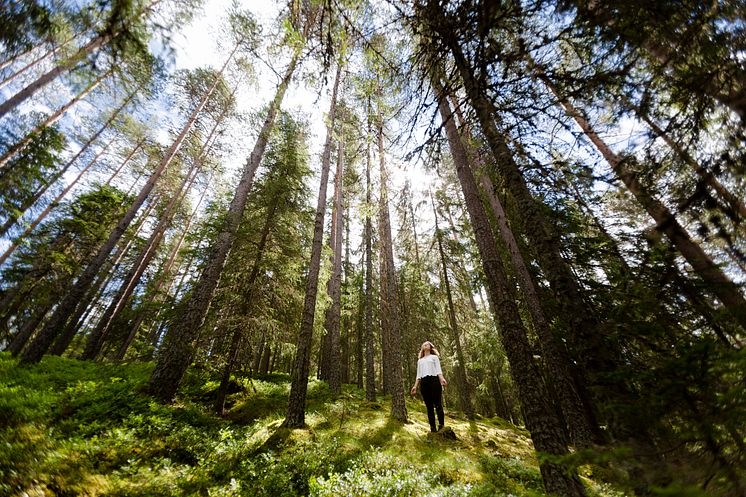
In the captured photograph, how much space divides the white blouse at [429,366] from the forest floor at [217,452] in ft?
4.74

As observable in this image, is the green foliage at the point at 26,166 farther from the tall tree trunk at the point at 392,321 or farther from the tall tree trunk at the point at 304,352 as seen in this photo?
the tall tree trunk at the point at 392,321

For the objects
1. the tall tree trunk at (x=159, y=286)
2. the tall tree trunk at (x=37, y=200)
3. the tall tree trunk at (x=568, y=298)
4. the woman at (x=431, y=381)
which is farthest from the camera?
the tall tree trunk at (x=159, y=286)

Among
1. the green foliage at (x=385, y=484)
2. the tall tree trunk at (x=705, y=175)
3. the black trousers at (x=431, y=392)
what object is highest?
the tall tree trunk at (x=705, y=175)

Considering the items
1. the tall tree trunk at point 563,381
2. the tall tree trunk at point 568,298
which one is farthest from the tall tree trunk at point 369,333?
the tall tree trunk at point 568,298

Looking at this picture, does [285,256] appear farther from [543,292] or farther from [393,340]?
[543,292]

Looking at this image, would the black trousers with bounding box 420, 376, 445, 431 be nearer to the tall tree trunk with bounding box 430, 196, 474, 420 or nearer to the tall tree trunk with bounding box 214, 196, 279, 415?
the tall tree trunk with bounding box 430, 196, 474, 420

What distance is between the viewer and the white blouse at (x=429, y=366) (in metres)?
7.21

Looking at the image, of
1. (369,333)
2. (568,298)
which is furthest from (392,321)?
(568,298)

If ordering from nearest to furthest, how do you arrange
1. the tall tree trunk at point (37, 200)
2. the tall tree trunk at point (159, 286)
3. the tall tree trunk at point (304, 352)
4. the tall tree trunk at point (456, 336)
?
the tall tree trunk at point (304, 352), the tall tree trunk at point (456, 336), the tall tree trunk at point (37, 200), the tall tree trunk at point (159, 286)

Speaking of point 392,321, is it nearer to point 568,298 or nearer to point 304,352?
point 304,352

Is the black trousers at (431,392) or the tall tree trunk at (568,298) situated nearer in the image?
the tall tree trunk at (568,298)

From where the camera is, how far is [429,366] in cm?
724

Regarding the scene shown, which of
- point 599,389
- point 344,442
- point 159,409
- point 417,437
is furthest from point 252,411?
point 599,389

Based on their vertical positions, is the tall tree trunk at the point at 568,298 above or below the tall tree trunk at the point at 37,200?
below
